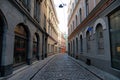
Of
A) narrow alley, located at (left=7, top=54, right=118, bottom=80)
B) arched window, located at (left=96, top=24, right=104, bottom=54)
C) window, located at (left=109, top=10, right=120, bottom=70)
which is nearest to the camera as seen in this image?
narrow alley, located at (left=7, top=54, right=118, bottom=80)

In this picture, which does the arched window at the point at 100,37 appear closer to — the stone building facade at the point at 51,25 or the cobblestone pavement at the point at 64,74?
the cobblestone pavement at the point at 64,74

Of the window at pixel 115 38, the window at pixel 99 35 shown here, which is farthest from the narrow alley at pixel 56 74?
the window at pixel 99 35

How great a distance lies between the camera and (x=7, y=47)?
726 centimetres

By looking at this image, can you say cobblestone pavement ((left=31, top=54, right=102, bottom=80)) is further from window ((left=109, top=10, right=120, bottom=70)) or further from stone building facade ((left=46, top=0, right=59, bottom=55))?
stone building facade ((left=46, top=0, right=59, bottom=55))

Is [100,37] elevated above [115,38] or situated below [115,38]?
→ above

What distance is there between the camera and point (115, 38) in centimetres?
765

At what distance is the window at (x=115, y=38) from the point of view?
24.1ft

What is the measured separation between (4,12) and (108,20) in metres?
6.77

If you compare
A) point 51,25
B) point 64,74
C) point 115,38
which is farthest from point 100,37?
point 51,25

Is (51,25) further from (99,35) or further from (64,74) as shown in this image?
(64,74)

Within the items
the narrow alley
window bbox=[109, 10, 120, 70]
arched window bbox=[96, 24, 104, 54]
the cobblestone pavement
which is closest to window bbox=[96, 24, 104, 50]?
arched window bbox=[96, 24, 104, 54]

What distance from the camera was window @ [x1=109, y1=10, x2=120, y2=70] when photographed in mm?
7331

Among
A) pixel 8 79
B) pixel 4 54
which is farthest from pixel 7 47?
pixel 8 79

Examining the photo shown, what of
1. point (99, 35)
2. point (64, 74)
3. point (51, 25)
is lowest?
point (64, 74)
